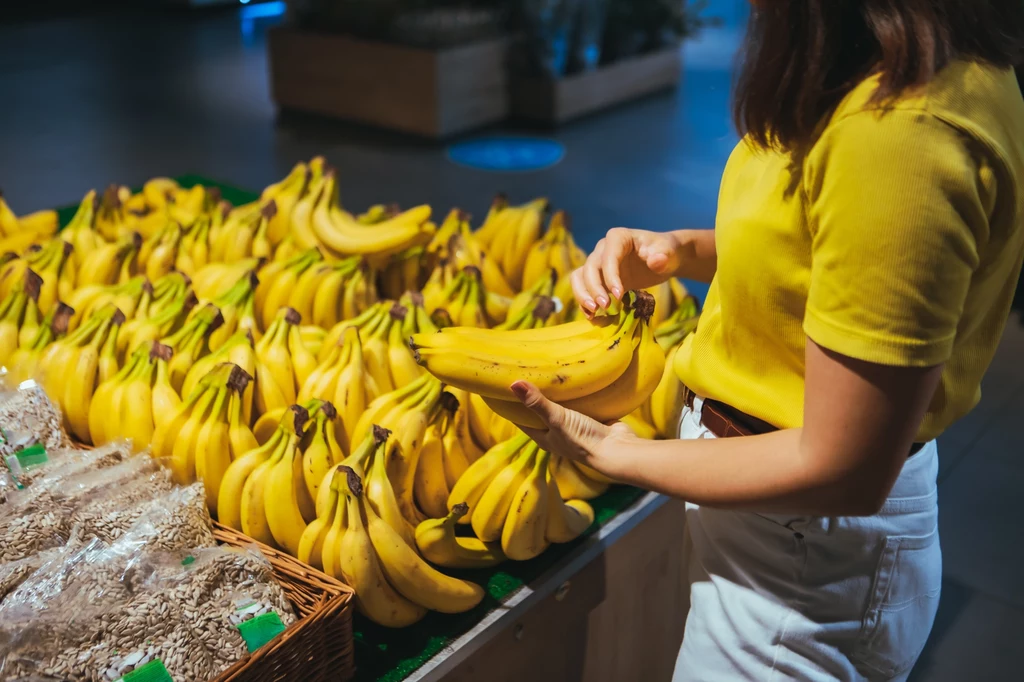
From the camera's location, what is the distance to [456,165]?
484 centimetres

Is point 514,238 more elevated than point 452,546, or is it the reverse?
point 514,238

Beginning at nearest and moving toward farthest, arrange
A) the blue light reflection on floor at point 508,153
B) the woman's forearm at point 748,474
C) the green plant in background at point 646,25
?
the woman's forearm at point 748,474
the blue light reflection on floor at point 508,153
the green plant in background at point 646,25

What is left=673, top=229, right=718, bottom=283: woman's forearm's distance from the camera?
127 centimetres

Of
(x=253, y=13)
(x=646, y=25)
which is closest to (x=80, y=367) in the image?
(x=646, y=25)

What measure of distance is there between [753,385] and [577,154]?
4.16 meters

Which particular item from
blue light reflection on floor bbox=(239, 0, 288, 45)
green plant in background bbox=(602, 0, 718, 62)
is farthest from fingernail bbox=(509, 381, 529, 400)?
blue light reflection on floor bbox=(239, 0, 288, 45)

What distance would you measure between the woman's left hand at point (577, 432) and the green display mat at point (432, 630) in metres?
0.50

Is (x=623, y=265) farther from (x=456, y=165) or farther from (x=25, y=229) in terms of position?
(x=456, y=165)

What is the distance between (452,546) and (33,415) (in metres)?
0.74

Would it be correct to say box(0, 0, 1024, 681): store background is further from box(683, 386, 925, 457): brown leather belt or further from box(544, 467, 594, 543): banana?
box(683, 386, 925, 457): brown leather belt

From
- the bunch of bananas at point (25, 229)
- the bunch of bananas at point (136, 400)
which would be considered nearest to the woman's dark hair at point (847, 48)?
the bunch of bananas at point (136, 400)

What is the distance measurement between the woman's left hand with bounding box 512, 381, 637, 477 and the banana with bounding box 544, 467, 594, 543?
395 mm

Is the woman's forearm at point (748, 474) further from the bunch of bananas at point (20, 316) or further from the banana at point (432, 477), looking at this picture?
the bunch of bananas at point (20, 316)

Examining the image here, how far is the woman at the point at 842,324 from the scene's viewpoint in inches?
28.8
